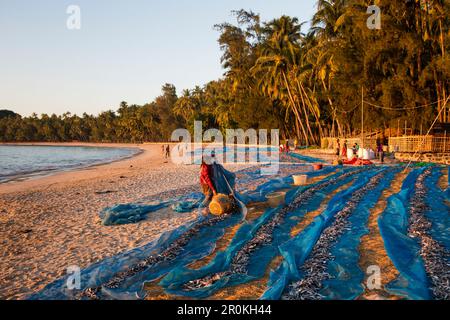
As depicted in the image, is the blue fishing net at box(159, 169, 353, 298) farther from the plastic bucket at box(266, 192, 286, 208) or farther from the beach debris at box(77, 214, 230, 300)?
the plastic bucket at box(266, 192, 286, 208)

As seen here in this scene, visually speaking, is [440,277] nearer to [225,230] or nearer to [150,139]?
[225,230]

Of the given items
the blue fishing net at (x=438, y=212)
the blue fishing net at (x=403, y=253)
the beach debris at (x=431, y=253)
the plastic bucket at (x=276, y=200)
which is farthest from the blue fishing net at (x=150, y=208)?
the blue fishing net at (x=438, y=212)

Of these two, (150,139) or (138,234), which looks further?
(150,139)

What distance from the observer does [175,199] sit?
447 inches

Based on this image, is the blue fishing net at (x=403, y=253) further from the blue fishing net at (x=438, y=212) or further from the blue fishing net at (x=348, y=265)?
the blue fishing net at (x=438, y=212)

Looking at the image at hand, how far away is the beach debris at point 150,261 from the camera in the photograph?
14.8ft

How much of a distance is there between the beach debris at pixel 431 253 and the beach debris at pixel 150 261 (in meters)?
3.86

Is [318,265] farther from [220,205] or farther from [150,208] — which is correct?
[150,208]

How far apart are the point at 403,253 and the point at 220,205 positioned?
4349mm

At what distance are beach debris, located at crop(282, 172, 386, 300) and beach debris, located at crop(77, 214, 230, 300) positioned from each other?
2.25m

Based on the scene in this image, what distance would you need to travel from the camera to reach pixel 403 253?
539 cm

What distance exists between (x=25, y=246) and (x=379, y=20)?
26.6 metres

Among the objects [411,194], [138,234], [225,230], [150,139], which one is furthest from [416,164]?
A: [150,139]

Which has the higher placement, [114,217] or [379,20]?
[379,20]
